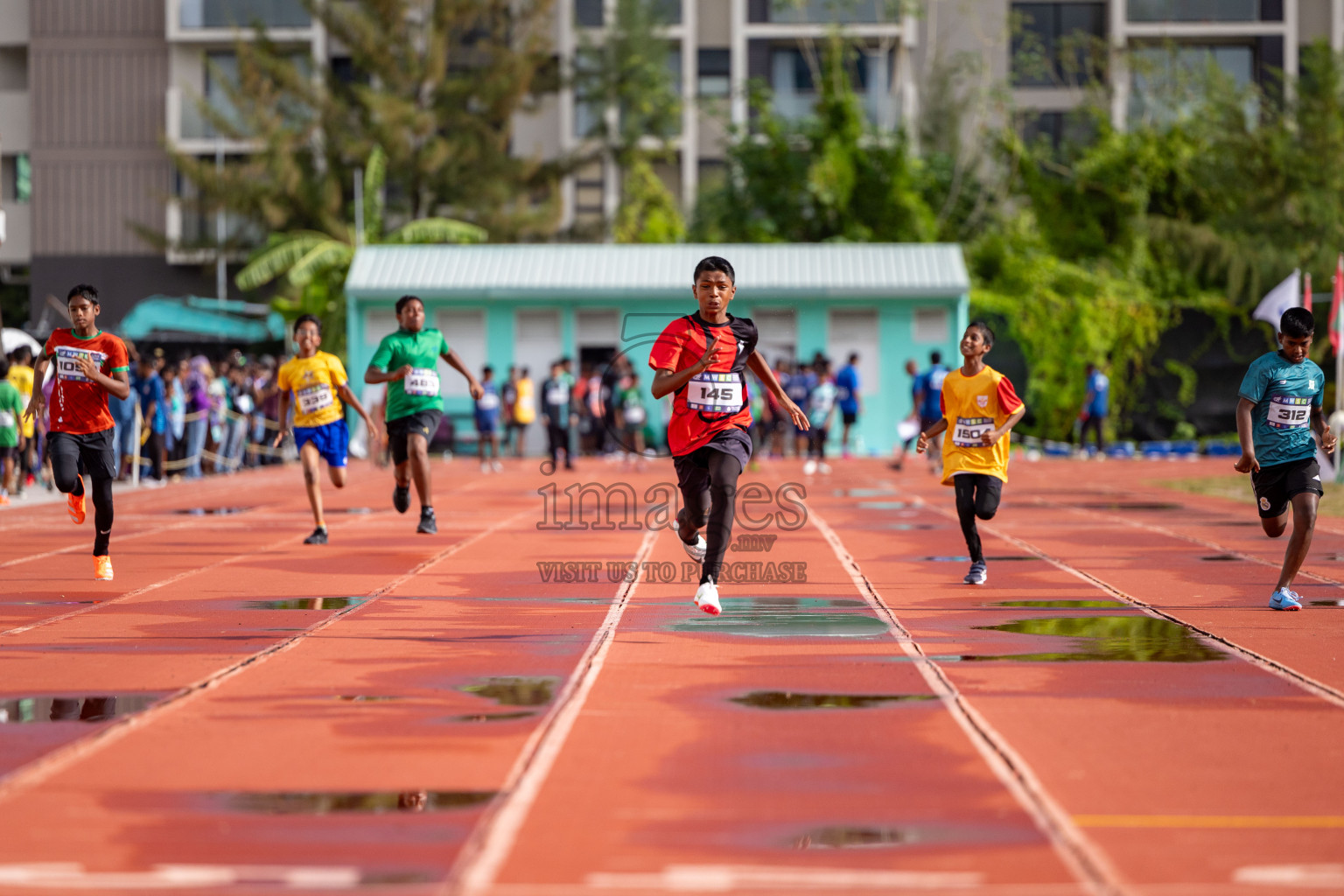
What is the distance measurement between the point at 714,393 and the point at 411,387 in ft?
17.5

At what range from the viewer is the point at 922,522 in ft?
53.0

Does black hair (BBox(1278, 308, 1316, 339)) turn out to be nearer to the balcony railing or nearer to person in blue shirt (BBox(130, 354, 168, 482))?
person in blue shirt (BBox(130, 354, 168, 482))

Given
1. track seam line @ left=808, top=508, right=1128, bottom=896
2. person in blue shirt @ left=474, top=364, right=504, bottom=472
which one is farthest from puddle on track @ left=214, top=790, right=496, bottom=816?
person in blue shirt @ left=474, top=364, right=504, bottom=472

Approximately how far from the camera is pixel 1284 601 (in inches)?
373

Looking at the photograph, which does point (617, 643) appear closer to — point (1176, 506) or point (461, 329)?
point (1176, 506)

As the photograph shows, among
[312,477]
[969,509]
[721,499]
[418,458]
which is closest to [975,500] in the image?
[969,509]

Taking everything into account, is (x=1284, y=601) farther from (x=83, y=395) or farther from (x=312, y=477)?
(x=312, y=477)

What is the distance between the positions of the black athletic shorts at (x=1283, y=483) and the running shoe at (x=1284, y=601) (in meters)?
0.50

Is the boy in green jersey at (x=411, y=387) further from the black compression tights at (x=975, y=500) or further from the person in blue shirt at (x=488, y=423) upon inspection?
the person in blue shirt at (x=488, y=423)

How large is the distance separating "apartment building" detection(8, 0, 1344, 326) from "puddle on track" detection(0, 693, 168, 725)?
42164 mm

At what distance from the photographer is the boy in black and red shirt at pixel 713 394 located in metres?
8.73

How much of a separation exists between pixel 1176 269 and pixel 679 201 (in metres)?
18.8

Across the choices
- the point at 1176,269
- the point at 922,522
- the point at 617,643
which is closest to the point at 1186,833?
the point at 617,643

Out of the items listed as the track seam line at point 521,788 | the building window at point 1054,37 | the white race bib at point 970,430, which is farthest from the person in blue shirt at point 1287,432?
the building window at point 1054,37
